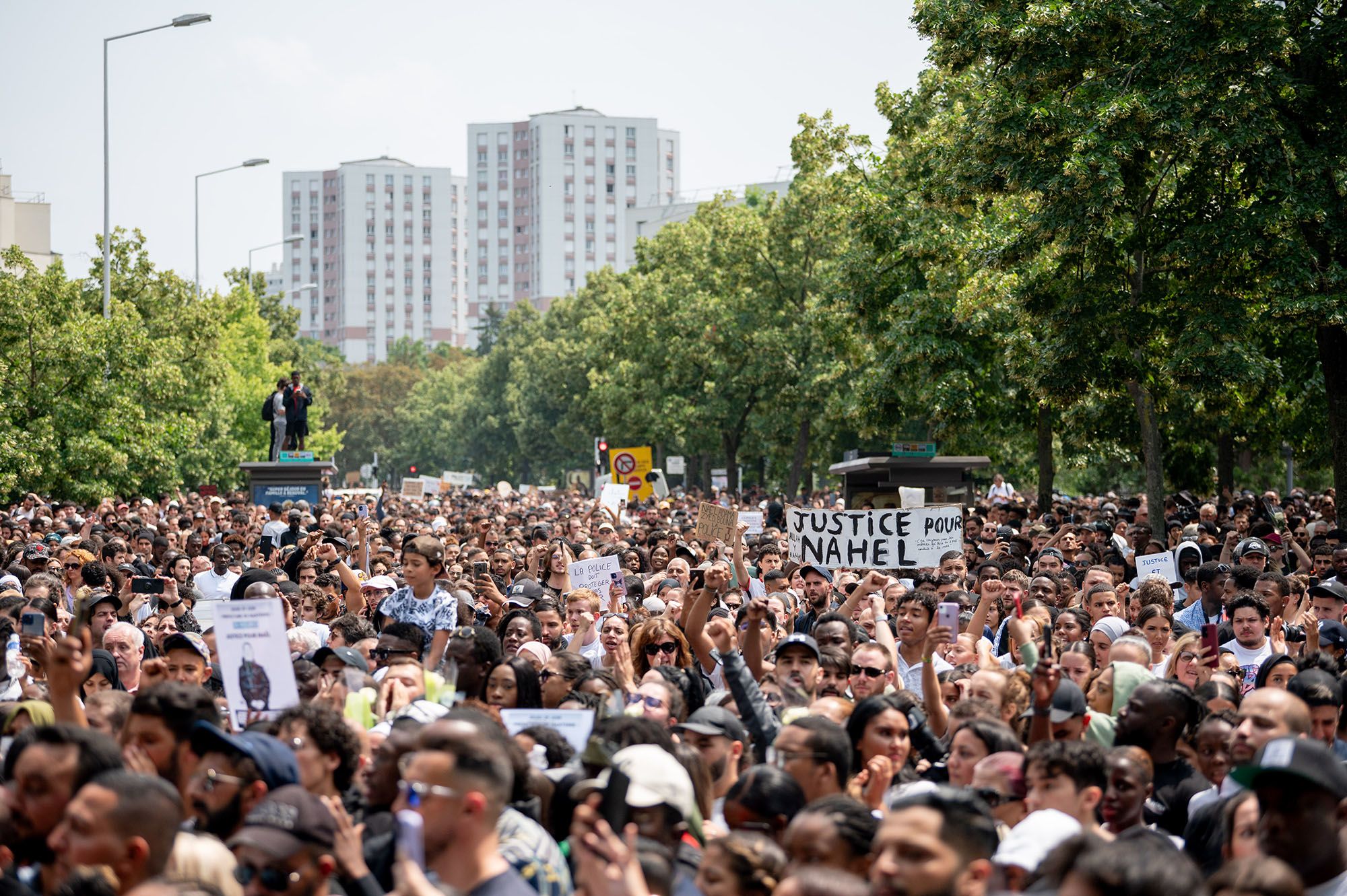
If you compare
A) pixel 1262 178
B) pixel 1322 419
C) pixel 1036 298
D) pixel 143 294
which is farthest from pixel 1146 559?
pixel 143 294

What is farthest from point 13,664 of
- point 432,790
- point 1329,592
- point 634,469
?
point 634,469

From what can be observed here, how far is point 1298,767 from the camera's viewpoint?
4746mm

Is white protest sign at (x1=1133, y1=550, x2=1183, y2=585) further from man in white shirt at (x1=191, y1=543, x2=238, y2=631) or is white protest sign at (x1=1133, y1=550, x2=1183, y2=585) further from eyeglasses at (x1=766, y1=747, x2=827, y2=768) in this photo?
eyeglasses at (x1=766, y1=747, x2=827, y2=768)

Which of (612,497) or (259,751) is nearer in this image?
(259,751)

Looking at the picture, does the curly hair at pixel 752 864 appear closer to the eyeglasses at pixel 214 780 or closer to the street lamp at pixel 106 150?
the eyeglasses at pixel 214 780

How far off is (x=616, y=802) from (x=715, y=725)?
169 centimetres

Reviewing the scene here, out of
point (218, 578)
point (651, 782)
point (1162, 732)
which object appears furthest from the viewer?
point (218, 578)

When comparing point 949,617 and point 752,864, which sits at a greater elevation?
point 949,617

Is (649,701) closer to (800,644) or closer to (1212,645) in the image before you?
(800,644)

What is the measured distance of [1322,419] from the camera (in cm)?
2791

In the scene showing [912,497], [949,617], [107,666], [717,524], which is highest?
[912,497]

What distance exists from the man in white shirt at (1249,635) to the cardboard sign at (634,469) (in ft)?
87.5

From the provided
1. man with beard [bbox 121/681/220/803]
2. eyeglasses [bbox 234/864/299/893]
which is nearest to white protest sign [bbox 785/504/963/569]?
man with beard [bbox 121/681/220/803]

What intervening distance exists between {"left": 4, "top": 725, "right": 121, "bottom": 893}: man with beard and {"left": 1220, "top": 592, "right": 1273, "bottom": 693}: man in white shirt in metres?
6.78
